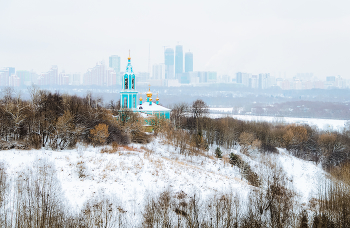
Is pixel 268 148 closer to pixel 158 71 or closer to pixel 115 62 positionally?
pixel 115 62

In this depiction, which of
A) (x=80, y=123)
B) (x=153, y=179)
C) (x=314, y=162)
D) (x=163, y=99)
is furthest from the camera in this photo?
(x=163, y=99)

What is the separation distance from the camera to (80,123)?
21859mm

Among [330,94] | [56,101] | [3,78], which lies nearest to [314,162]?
[56,101]

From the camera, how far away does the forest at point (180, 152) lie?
9.88 meters

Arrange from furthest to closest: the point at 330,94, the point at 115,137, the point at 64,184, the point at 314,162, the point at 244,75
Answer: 1. the point at 244,75
2. the point at 330,94
3. the point at 314,162
4. the point at 115,137
5. the point at 64,184

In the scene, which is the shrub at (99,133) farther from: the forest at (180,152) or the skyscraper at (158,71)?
the skyscraper at (158,71)

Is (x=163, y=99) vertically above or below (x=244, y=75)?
below

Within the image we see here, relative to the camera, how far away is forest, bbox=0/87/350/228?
32.4ft

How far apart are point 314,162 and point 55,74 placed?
71.1 m

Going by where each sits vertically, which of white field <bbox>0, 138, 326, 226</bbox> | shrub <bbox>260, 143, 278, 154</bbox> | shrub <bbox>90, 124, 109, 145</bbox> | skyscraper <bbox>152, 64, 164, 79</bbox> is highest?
skyscraper <bbox>152, 64, 164, 79</bbox>

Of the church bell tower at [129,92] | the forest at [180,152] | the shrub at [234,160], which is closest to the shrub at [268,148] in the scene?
the forest at [180,152]

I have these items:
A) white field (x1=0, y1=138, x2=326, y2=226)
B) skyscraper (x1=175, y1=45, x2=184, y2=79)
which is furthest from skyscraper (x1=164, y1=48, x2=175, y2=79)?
white field (x1=0, y1=138, x2=326, y2=226)

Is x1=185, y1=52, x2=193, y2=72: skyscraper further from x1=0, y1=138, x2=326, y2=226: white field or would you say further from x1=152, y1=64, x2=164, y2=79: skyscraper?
x1=0, y1=138, x2=326, y2=226: white field

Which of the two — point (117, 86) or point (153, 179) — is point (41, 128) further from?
point (117, 86)
